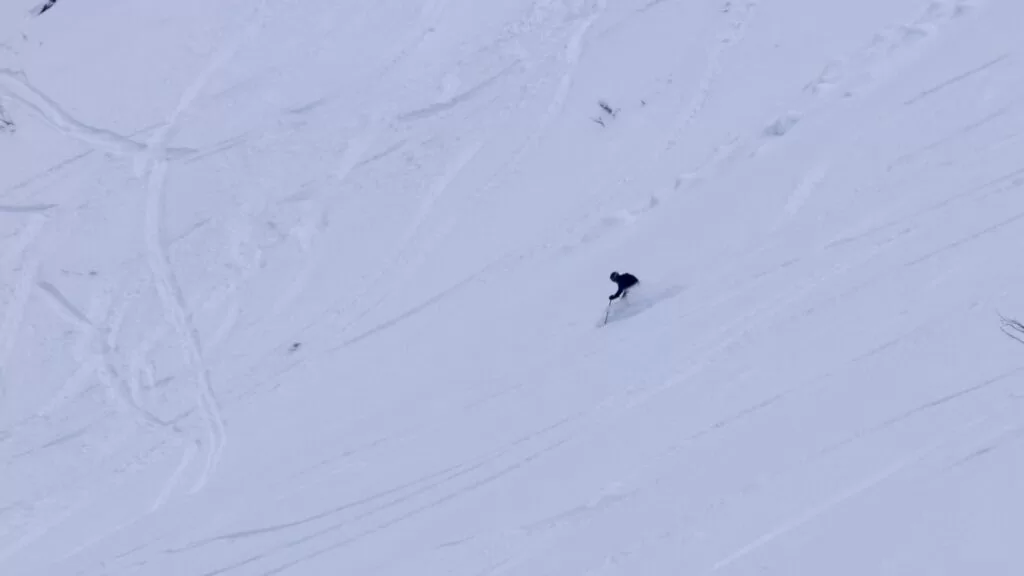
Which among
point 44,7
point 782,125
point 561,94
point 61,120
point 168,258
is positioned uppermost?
point 44,7

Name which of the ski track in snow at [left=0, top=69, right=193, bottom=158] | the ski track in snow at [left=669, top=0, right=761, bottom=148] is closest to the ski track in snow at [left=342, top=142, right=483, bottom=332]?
the ski track in snow at [left=669, top=0, right=761, bottom=148]

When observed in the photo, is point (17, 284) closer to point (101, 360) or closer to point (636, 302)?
point (101, 360)

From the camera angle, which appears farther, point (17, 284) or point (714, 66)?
point (17, 284)

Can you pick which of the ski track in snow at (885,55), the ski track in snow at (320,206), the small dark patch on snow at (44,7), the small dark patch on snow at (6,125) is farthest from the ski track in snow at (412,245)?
the small dark patch on snow at (44,7)

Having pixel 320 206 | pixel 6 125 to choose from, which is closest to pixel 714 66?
pixel 320 206

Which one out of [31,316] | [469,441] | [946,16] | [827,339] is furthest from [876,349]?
[31,316]

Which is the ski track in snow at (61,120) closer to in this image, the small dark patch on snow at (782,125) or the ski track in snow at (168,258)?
the ski track in snow at (168,258)
